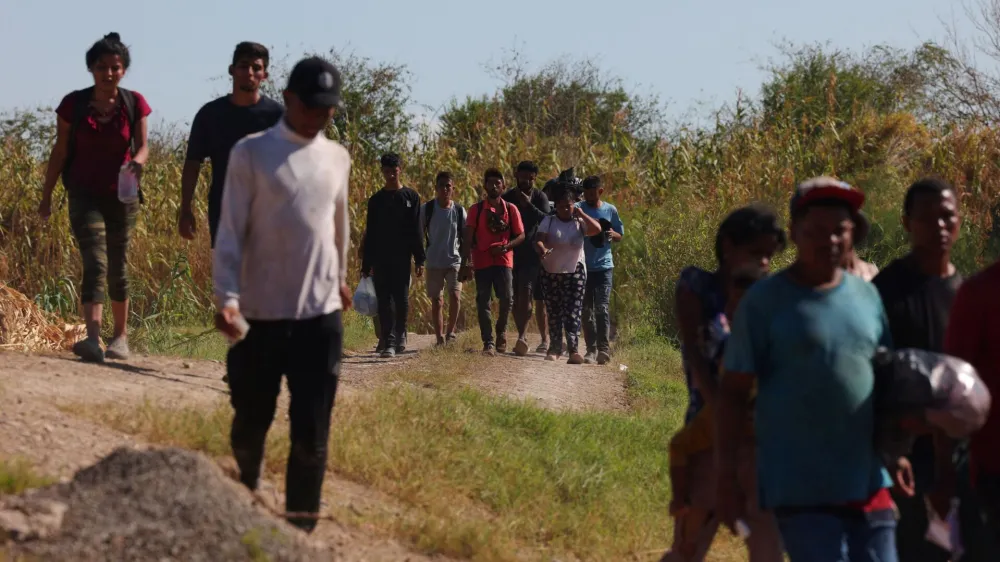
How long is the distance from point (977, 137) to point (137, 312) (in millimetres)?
13397

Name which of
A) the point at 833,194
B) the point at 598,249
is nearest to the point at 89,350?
the point at 833,194

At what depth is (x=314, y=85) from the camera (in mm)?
5418

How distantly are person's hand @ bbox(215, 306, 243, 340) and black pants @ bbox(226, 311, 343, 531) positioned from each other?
8.7 inches

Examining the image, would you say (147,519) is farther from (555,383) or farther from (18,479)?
(555,383)

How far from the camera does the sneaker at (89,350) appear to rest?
9.02 m

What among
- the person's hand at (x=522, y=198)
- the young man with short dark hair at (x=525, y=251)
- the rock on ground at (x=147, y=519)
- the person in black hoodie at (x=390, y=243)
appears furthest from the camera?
the person's hand at (x=522, y=198)

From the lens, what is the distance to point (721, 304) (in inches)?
195

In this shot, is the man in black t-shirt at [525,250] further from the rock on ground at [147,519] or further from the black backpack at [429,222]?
the rock on ground at [147,519]

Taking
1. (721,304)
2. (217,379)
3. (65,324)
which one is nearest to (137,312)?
(65,324)

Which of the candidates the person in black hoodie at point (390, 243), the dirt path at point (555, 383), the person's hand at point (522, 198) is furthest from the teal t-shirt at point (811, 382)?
the person's hand at point (522, 198)

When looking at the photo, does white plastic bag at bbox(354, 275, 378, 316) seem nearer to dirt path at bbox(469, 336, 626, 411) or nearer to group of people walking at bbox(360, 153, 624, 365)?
group of people walking at bbox(360, 153, 624, 365)

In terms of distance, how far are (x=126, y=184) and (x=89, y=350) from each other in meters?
1.13

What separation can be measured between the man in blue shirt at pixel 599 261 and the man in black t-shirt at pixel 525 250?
54 centimetres

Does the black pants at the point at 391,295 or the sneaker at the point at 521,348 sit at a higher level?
the black pants at the point at 391,295
